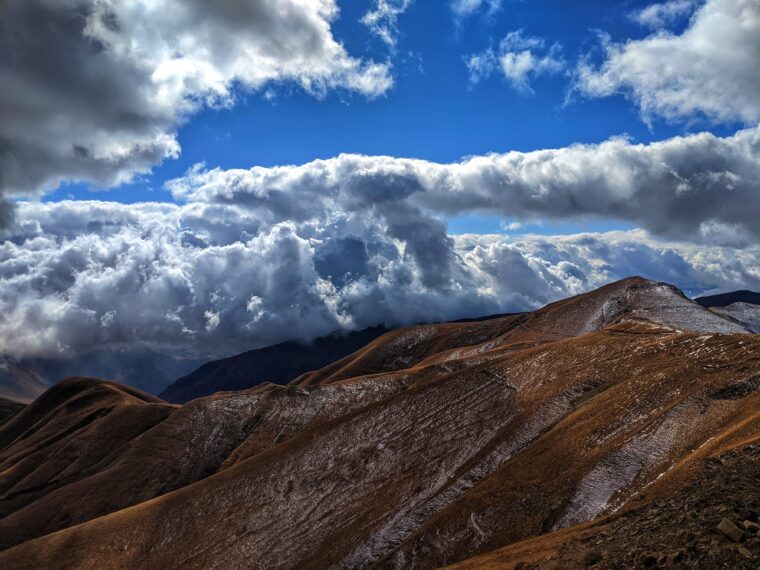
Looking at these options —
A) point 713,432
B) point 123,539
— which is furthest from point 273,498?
point 713,432

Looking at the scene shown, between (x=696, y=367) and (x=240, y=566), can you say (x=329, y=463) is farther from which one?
(x=696, y=367)

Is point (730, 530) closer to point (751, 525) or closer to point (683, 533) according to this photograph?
point (751, 525)

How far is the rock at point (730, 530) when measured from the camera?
86.1ft

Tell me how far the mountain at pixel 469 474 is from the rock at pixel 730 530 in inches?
9.2

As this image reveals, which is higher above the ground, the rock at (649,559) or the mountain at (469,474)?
the rock at (649,559)

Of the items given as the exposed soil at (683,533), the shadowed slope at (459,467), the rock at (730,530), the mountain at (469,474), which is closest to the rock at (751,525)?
the exposed soil at (683,533)

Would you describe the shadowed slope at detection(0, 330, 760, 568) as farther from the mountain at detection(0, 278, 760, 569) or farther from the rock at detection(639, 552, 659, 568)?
the rock at detection(639, 552, 659, 568)

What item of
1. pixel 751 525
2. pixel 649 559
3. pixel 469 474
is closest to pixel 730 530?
pixel 751 525

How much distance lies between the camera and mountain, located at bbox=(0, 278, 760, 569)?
37.8 metres

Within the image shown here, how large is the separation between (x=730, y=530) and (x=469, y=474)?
141ft

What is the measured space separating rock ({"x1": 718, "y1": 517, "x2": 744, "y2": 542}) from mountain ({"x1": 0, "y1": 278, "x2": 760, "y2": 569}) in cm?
23

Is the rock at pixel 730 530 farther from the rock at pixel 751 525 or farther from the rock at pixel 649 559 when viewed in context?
the rock at pixel 649 559

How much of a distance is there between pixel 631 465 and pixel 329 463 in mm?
45917

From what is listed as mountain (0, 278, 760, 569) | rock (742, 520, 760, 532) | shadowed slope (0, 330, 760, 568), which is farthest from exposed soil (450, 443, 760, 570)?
shadowed slope (0, 330, 760, 568)
